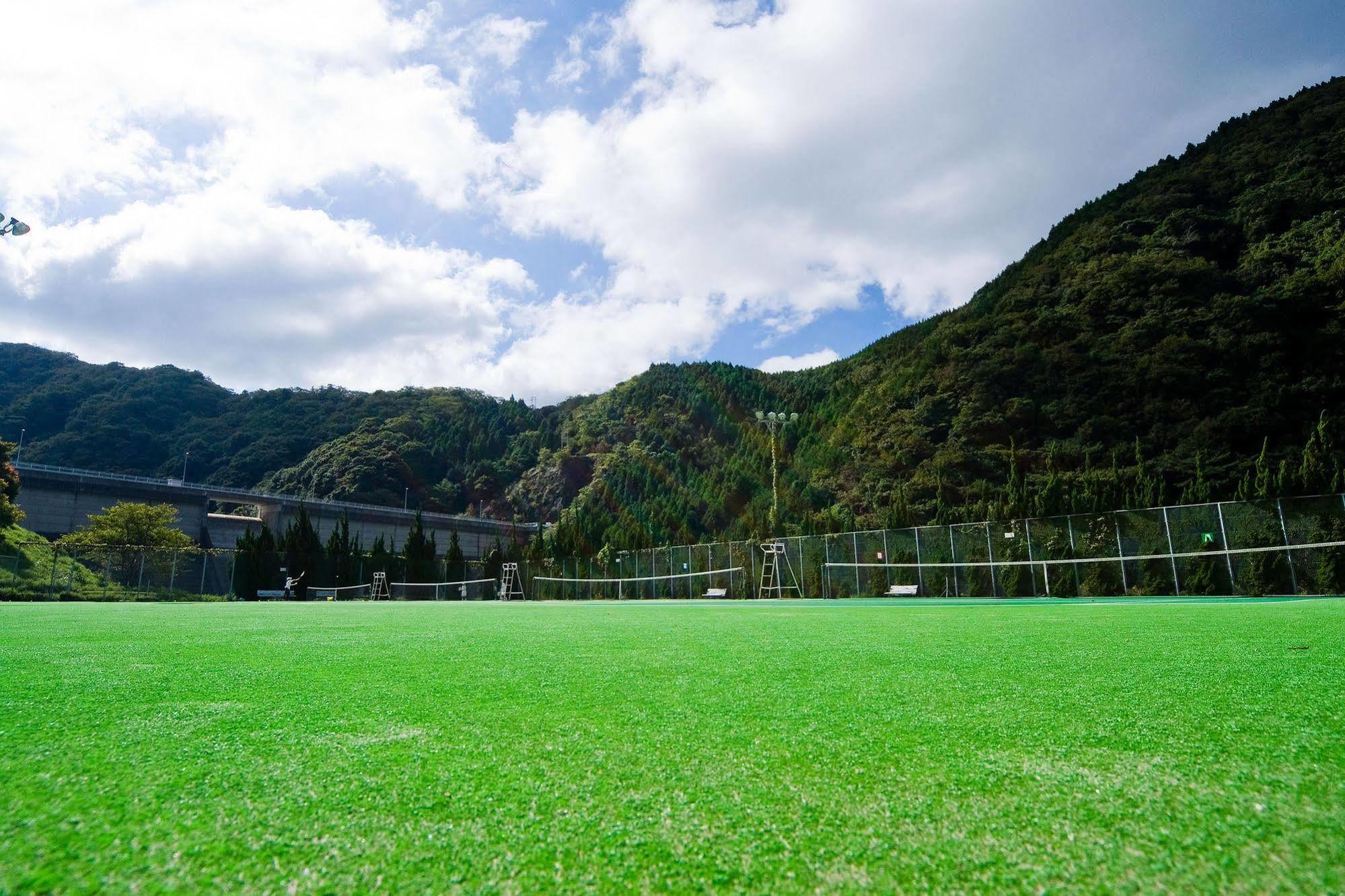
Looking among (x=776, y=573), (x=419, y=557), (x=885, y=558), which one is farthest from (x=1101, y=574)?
(x=419, y=557)

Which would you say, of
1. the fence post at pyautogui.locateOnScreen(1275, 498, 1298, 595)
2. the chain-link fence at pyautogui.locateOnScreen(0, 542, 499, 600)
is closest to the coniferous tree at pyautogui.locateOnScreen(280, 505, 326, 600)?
the chain-link fence at pyautogui.locateOnScreen(0, 542, 499, 600)

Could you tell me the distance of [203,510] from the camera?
6234 centimetres

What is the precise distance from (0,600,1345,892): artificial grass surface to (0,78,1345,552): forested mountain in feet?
66.1

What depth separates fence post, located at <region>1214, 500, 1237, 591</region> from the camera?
16531mm

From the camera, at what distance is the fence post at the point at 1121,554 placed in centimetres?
1828

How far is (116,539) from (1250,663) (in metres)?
53.0

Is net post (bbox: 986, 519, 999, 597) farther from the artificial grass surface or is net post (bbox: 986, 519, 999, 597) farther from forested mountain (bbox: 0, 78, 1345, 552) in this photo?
the artificial grass surface

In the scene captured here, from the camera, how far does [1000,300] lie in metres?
54.8

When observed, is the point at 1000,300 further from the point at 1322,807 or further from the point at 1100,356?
the point at 1322,807

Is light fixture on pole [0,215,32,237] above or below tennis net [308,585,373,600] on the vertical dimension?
above

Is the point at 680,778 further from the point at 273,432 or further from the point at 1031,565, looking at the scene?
the point at 273,432

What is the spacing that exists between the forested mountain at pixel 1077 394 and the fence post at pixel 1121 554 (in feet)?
7.65

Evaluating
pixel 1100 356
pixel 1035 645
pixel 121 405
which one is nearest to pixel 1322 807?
pixel 1035 645

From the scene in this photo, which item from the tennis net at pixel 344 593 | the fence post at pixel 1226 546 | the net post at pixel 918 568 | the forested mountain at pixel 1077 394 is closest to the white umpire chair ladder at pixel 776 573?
the forested mountain at pixel 1077 394
